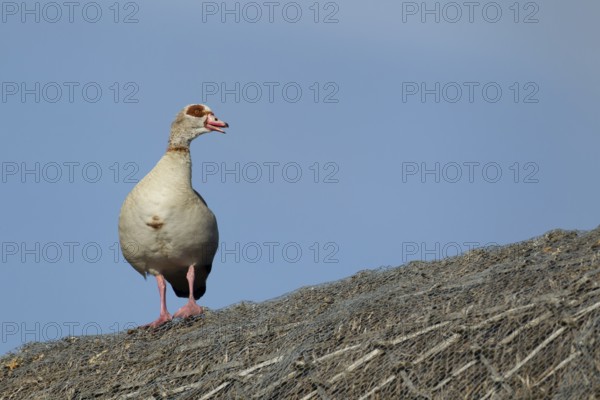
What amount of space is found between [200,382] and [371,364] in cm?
150

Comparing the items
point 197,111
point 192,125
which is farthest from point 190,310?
point 197,111

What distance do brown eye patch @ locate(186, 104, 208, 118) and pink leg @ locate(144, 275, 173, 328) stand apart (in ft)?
6.15

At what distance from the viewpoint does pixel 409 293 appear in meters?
9.80

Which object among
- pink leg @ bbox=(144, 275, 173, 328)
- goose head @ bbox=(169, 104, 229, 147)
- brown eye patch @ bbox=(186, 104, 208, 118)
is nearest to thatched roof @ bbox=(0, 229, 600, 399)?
pink leg @ bbox=(144, 275, 173, 328)

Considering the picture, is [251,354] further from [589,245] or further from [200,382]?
[589,245]

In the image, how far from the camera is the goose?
12.4m

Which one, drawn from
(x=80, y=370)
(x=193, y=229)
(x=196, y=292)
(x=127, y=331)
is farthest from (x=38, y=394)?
(x=196, y=292)

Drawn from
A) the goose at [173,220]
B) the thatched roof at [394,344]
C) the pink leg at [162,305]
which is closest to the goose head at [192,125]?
the goose at [173,220]

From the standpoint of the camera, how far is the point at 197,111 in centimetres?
1321

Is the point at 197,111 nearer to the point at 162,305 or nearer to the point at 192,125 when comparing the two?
the point at 192,125

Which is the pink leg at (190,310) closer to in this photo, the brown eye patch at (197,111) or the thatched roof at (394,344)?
the thatched roof at (394,344)

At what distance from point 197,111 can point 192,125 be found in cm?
17

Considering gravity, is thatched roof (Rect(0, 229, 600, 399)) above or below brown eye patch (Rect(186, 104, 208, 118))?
below

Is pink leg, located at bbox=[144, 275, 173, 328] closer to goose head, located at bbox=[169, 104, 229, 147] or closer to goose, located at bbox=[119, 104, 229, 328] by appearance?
goose, located at bbox=[119, 104, 229, 328]
